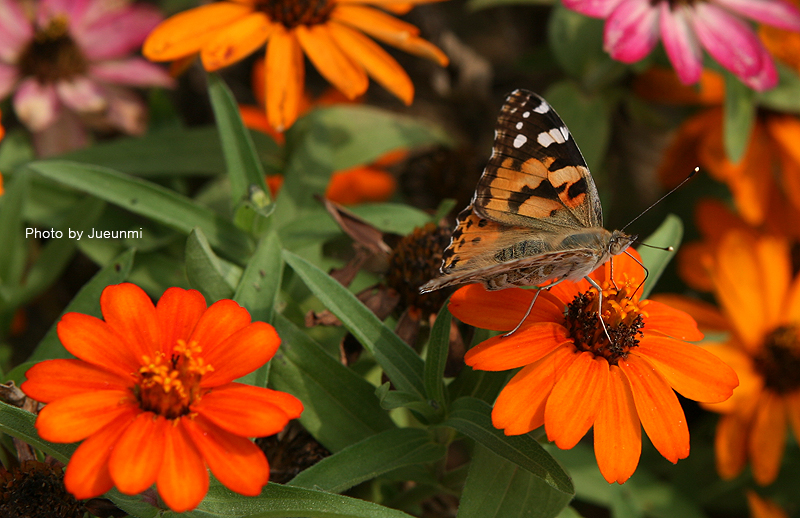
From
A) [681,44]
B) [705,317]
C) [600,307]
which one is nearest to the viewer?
[600,307]

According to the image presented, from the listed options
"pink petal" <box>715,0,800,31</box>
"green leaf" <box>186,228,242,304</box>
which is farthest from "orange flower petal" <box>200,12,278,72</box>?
"pink petal" <box>715,0,800,31</box>

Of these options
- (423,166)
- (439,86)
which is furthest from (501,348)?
(439,86)

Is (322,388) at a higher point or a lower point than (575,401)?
lower

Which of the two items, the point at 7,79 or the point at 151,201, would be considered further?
the point at 7,79

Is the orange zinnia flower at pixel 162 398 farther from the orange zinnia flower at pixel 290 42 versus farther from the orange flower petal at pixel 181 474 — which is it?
the orange zinnia flower at pixel 290 42

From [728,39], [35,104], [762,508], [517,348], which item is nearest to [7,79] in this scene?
[35,104]

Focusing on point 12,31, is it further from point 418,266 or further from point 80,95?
point 418,266

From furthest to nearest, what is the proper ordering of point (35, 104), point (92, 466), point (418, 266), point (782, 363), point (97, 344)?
1. point (782, 363)
2. point (35, 104)
3. point (418, 266)
4. point (97, 344)
5. point (92, 466)

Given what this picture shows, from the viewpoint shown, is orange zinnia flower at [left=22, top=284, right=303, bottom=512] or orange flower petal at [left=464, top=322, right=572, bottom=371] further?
orange flower petal at [left=464, top=322, right=572, bottom=371]

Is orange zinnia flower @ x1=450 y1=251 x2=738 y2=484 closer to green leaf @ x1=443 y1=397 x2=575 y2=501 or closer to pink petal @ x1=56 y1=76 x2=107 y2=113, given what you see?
green leaf @ x1=443 y1=397 x2=575 y2=501
